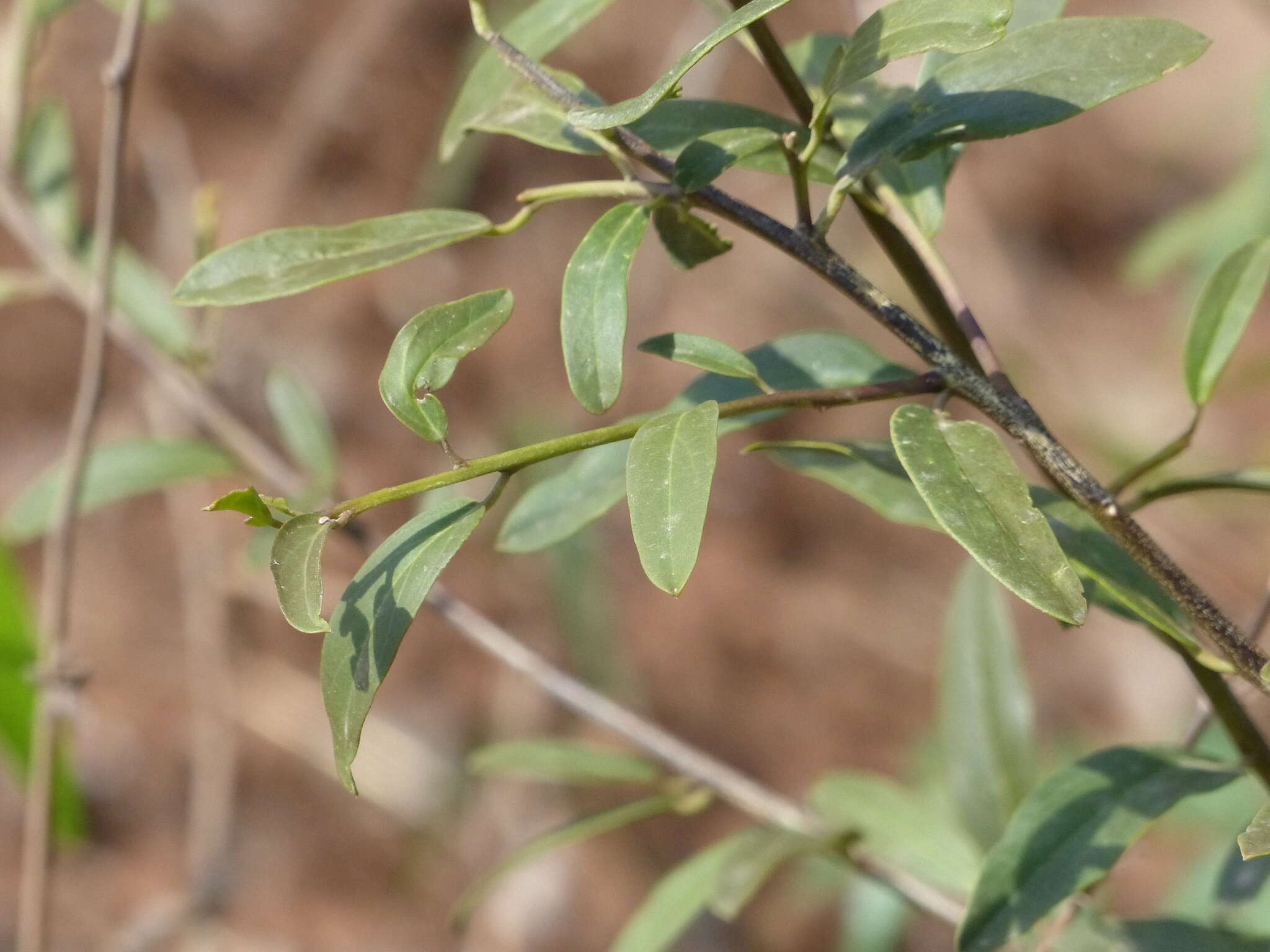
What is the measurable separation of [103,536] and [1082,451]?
160 cm

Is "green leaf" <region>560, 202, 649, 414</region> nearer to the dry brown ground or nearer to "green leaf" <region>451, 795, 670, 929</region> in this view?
"green leaf" <region>451, 795, 670, 929</region>

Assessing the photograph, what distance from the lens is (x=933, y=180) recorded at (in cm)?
56

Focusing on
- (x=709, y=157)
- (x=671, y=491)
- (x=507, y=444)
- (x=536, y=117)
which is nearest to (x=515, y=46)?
(x=536, y=117)

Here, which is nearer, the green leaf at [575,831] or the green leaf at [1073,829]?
the green leaf at [1073,829]

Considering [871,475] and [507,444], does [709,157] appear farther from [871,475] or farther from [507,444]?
[507,444]

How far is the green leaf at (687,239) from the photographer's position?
48 cm

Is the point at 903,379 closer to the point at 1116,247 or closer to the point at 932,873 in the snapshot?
the point at 932,873

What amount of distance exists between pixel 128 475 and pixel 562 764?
41cm

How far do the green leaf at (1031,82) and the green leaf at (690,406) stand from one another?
0.39 feet

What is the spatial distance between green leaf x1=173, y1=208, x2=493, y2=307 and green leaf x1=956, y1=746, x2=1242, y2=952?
36 cm

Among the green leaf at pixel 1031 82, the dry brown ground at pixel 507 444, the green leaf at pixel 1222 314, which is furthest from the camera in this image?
the dry brown ground at pixel 507 444

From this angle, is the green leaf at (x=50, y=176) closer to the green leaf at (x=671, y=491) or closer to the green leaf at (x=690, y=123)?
the green leaf at (x=690, y=123)

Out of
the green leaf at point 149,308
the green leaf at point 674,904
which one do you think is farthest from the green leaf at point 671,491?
the green leaf at point 149,308

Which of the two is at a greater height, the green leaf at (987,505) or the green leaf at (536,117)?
the green leaf at (536,117)
